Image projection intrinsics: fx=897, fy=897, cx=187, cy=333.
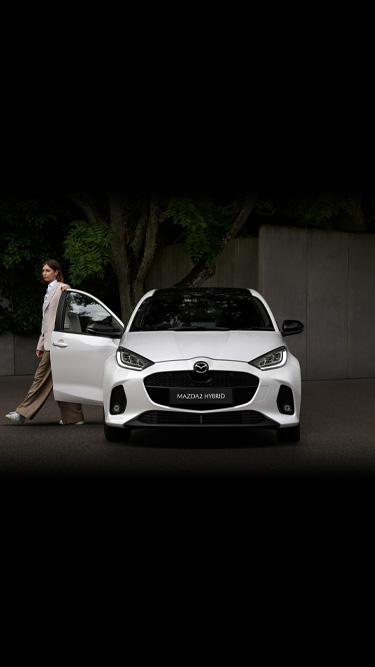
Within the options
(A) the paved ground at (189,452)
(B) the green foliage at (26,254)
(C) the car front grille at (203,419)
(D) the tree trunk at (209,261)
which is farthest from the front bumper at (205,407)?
(B) the green foliage at (26,254)

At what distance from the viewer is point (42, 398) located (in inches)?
410

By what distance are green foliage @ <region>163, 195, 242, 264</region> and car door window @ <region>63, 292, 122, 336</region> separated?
239 inches

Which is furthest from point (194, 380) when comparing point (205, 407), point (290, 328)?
point (290, 328)

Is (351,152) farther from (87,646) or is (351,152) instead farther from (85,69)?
(87,646)

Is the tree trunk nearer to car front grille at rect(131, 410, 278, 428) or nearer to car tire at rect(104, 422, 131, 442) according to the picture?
Result: car tire at rect(104, 422, 131, 442)

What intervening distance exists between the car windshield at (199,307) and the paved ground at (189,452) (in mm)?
1184

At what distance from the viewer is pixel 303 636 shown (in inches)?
112

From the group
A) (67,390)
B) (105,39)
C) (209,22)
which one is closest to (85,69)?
(105,39)

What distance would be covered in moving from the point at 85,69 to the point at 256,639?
1.77m

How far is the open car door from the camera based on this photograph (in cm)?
918

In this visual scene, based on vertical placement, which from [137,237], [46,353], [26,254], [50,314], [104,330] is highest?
[137,237]

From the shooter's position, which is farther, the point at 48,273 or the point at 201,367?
the point at 48,273

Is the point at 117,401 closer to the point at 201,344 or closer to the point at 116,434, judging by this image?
the point at 116,434

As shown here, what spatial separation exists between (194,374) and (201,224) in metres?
8.41
